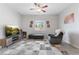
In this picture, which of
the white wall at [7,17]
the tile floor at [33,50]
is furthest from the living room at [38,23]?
the tile floor at [33,50]

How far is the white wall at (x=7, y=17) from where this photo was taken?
4865 mm

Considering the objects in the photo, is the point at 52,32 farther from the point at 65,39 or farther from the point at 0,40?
the point at 0,40

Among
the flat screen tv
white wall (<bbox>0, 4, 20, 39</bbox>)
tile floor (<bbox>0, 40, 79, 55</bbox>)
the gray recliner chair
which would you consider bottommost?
tile floor (<bbox>0, 40, 79, 55</bbox>)

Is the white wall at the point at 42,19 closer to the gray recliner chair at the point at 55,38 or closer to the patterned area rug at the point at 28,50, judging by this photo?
the gray recliner chair at the point at 55,38

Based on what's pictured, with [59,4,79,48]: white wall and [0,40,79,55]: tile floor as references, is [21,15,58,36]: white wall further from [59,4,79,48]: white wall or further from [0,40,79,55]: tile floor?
[0,40,79,55]: tile floor

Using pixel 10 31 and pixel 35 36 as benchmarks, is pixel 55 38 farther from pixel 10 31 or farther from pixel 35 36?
pixel 10 31

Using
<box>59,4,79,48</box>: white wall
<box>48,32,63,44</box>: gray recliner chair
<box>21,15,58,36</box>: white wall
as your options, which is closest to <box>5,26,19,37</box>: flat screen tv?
<box>21,15,58,36</box>: white wall

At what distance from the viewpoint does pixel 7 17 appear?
5.29 m

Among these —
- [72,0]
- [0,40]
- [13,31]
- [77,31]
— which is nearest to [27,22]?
[13,31]

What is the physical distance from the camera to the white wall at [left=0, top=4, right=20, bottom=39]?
192 inches

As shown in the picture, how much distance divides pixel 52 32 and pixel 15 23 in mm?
1898

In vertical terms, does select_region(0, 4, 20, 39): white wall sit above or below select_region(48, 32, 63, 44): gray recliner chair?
above

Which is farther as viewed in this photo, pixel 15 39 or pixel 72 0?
pixel 15 39

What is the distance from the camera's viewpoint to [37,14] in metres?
6.29
